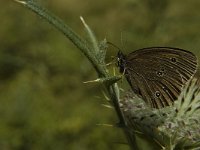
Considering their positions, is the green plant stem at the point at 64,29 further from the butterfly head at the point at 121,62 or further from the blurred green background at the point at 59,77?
the blurred green background at the point at 59,77

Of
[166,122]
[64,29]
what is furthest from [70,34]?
[166,122]

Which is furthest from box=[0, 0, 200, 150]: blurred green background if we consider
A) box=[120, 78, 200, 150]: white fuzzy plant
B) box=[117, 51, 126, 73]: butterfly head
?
box=[120, 78, 200, 150]: white fuzzy plant

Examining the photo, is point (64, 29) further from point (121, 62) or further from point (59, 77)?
point (59, 77)

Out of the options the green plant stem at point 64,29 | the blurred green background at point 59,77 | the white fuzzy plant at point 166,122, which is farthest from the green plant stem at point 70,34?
the blurred green background at point 59,77

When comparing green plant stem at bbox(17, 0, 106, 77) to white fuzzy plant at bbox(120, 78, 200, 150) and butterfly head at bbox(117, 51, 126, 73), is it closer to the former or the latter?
white fuzzy plant at bbox(120, 78, 200, 150)

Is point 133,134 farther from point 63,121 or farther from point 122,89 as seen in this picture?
point 63,121

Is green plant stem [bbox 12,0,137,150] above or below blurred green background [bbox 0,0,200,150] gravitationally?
below

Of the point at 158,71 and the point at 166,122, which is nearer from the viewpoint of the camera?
the point at 166,122
